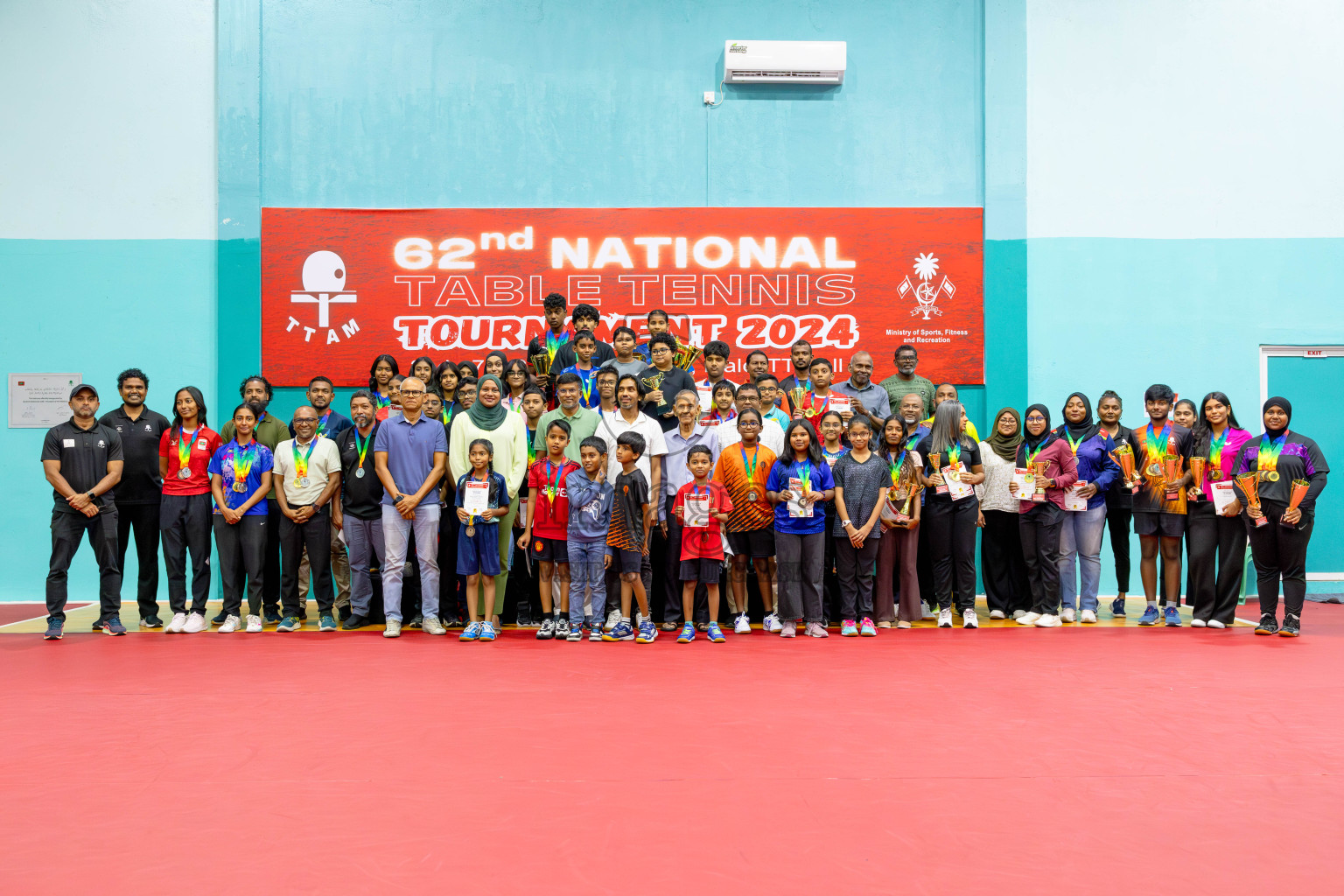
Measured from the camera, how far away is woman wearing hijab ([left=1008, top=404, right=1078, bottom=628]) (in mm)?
7207

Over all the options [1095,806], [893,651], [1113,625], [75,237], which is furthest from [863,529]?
[75,237]

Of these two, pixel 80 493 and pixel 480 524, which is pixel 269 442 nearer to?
pixel 80 493

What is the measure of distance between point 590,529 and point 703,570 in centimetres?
86

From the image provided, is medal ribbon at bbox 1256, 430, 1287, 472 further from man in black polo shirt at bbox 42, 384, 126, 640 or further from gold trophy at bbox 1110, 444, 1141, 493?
man in black polo shirt at bbox 42, 384, 126, 640

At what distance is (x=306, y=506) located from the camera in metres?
6.87

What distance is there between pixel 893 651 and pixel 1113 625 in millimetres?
2359

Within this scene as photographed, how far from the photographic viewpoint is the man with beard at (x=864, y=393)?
7.52 meters

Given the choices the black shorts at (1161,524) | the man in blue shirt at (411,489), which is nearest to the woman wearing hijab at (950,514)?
the black shorts at (1161,524)

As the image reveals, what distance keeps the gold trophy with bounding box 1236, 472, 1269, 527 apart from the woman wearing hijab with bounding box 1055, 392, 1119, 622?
2.96ft

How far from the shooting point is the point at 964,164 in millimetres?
9000

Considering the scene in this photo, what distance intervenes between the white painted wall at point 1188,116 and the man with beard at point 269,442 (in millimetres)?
7493

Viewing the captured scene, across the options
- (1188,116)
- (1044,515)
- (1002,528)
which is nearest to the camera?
(1044,515)

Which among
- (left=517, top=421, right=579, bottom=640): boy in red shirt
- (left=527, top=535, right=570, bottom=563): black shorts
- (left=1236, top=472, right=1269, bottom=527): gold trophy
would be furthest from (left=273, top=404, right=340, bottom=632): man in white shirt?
(left=1236, top=472, right=1269, bottom=527): gold trophy

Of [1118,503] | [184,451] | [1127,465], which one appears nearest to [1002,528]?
[1118,503]
